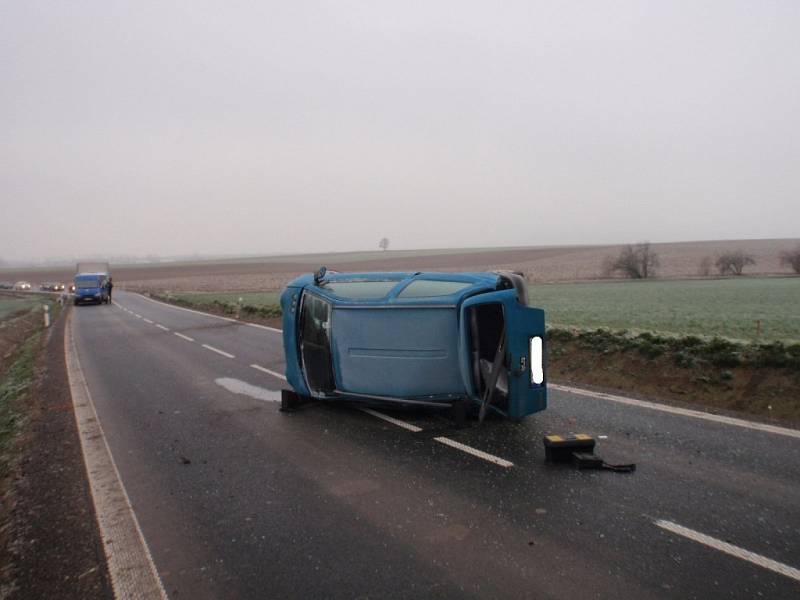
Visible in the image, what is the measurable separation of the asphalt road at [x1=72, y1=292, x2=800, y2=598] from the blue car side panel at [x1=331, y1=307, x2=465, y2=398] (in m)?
0.58

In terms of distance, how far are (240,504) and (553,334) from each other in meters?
9.03

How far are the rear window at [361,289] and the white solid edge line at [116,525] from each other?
→ 350 centimetres

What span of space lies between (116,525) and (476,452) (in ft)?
11.9

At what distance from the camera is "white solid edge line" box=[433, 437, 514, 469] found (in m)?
5.69

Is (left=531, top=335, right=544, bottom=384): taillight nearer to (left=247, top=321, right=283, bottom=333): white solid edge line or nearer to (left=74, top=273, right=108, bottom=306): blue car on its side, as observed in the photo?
(left=247, top=321, right=283, bottom=333): white solid edge line

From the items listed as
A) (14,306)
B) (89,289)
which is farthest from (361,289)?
(14,306)

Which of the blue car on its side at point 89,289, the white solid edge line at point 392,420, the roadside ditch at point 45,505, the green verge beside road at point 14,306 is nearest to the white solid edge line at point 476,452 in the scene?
the white solid edge line at point 392,420

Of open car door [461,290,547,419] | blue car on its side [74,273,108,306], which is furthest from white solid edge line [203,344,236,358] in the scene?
blue car on its side [74,273,108,306]

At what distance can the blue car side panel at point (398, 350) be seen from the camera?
6.72 metres

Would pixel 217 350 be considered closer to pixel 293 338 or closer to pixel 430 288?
pixel 293 338

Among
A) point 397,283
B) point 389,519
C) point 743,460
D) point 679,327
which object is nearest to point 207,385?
point 397,283

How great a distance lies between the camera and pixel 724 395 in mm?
8211

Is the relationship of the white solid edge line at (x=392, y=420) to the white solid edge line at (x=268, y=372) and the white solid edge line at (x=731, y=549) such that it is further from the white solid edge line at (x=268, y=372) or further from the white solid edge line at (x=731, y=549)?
the white solid edge line at (x=731, y=549)

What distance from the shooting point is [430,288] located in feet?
23.2
